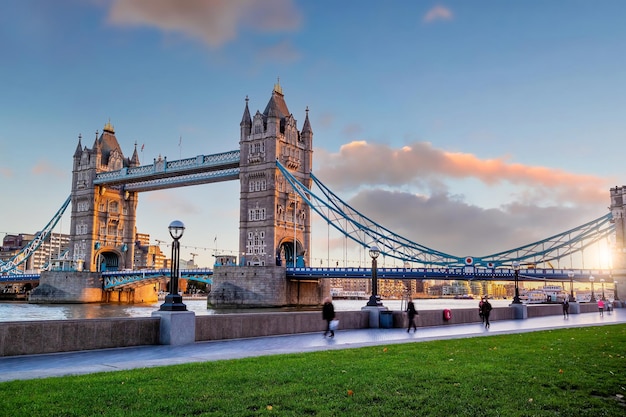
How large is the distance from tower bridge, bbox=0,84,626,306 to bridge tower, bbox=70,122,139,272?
22 centimetres

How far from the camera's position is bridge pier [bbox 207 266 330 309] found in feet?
235

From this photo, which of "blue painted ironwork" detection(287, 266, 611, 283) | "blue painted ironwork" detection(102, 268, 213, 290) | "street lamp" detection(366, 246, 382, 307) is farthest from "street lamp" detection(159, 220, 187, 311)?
"blue painted ironwork" detection(102, 268, 213, 290)

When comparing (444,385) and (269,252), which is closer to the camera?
(444,385)

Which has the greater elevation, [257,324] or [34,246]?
[34,246]

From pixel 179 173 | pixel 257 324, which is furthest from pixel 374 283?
pixel 179 173

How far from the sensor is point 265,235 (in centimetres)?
8244

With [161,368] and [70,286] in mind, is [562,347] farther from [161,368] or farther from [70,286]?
[70,286]

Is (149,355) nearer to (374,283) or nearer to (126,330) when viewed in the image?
(126,330)

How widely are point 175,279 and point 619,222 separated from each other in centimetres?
6840

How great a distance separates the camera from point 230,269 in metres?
Answer: 73.9

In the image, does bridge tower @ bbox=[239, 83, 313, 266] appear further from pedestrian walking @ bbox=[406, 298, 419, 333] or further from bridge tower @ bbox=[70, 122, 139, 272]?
pedestrian walking @ bbox=[406, 298, 419, 333]

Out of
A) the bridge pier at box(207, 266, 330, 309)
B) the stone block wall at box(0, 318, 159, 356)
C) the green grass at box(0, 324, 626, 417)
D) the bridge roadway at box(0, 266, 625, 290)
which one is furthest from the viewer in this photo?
the bridge pier at box(207, 266, 330, 309)

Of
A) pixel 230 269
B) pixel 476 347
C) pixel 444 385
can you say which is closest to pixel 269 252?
pixel 230 269

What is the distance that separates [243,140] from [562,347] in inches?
2935
